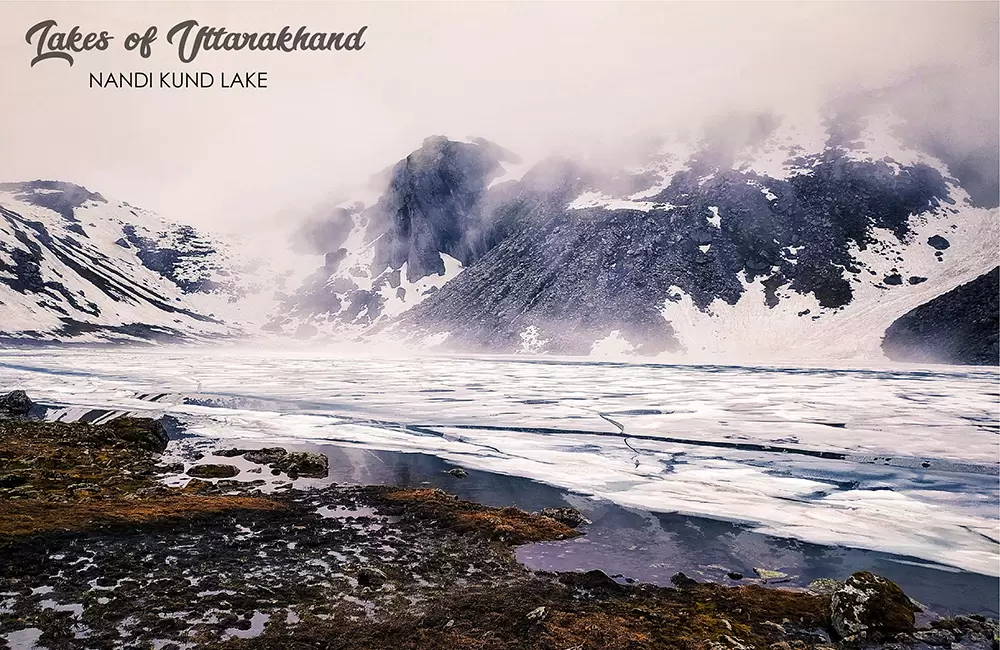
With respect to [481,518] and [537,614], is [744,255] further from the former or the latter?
[537,614]

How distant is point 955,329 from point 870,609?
107 meters

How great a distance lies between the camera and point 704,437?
26.0m

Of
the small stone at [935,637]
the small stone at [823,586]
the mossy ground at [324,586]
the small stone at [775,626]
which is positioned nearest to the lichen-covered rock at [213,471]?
the mossy ground at [324,586]

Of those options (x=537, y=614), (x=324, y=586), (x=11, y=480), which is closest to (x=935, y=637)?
(x=537, y=614)

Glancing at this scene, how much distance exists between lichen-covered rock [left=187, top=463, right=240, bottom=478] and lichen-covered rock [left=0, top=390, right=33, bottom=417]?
19.8 m

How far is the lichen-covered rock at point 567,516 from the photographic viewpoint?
1483 cm

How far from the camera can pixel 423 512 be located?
15305mm

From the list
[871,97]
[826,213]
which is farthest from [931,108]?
[826,213]

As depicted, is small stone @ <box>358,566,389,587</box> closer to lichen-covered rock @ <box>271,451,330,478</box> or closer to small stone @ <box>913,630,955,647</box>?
small stone @ <box>913,630,955,647</box>

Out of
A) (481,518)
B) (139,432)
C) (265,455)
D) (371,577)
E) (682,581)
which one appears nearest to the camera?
(371,577)

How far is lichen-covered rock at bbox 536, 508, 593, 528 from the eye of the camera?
48.6 ft

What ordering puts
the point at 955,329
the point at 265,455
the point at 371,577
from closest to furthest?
the point at 371,577
the point at 265,455
the point at 955,329

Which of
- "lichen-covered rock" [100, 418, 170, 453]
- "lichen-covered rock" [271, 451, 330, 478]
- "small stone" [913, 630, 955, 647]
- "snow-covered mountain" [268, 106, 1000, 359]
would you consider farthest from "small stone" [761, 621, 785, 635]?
"snow-covered mountain" [268, 106, 1000, 359]

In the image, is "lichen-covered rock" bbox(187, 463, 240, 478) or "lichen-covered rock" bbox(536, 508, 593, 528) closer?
"lichen-covered rock" bbox(536, 508, 593, 528)
